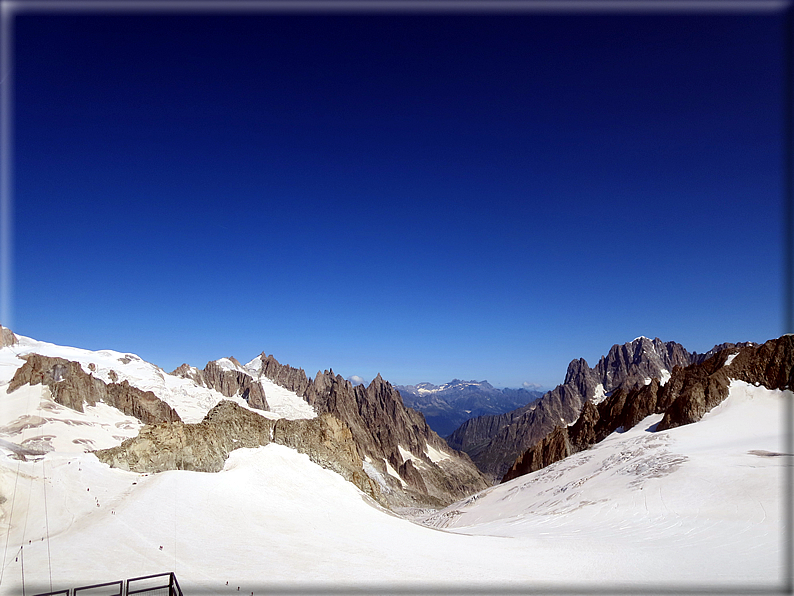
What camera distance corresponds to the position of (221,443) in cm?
3962

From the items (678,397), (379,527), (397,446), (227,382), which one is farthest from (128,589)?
(227,382)

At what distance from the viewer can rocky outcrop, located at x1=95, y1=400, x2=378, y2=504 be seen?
33.8 m

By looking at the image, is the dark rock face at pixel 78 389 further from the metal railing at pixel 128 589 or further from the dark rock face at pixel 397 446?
the metal railing at pixel 128 589

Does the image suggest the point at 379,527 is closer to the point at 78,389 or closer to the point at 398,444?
the point at 78,389

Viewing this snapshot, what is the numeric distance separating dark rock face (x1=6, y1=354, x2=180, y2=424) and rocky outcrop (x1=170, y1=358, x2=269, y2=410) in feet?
213

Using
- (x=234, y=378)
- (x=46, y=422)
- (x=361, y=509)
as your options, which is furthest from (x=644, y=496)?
(x=234, y=378)

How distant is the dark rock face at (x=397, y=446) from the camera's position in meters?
131

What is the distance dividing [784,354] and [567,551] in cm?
5394

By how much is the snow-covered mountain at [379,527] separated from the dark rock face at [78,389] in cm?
5927

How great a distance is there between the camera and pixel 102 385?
355ft

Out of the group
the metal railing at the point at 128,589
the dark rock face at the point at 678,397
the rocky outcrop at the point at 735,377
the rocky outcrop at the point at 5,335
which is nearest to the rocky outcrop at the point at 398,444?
the dark rock face at the point at 678,397

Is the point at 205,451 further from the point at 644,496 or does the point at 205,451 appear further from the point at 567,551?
the point at 644,496

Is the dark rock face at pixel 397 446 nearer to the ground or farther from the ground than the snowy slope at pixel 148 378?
nearer to the ground

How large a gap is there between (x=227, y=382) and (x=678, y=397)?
17399 centimetres
